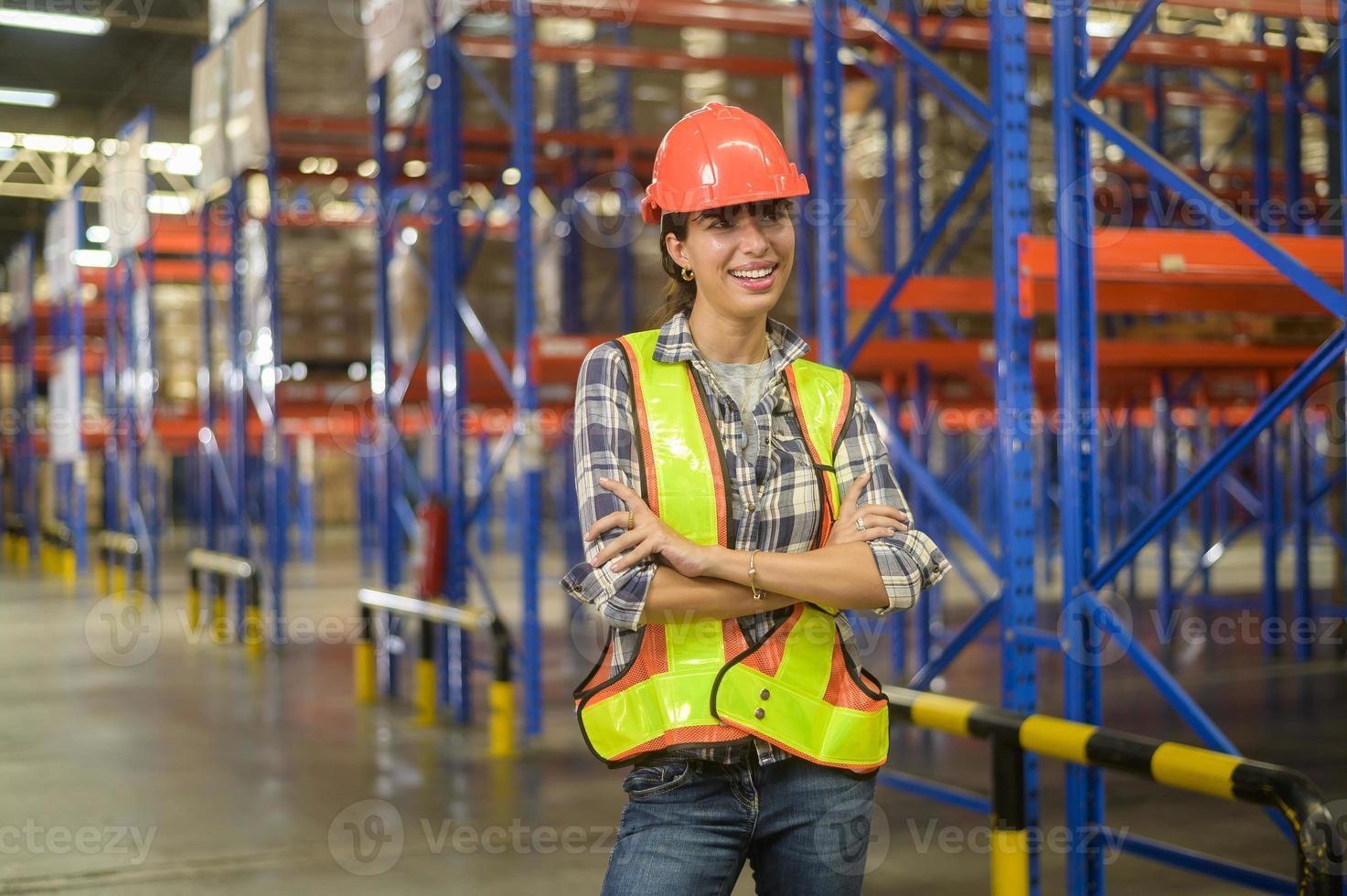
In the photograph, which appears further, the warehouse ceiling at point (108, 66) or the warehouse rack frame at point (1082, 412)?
the warehouse ceiling at point (108, 66)

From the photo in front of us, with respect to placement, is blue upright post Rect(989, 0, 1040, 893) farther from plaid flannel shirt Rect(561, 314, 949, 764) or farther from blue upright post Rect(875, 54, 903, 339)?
blue upright post Rect(875, 54, 903, 339)

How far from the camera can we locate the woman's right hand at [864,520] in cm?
220

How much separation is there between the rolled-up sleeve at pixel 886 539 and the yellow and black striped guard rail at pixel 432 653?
4.96 metres

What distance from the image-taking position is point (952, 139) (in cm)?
1046

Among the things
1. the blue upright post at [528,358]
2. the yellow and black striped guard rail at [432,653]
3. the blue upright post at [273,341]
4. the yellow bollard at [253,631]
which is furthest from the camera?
the yellow bollard at [253,631]

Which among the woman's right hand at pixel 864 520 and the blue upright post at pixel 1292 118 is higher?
the blue upright post at pixel 1292 118

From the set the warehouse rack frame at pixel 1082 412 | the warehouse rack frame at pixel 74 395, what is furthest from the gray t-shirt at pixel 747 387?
the warehouse rack frame at pixel 74 395

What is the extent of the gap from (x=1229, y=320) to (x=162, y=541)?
1008 inches

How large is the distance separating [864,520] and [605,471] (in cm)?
41

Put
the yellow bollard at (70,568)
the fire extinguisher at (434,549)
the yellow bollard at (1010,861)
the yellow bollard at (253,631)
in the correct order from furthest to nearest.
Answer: the yellow bollard at (70,568), the yellow bollard at (253,631), the fire extinguisher at (434,549), the yellow bollard at (1010,861)

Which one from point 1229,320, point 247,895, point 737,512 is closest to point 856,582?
point 737,512

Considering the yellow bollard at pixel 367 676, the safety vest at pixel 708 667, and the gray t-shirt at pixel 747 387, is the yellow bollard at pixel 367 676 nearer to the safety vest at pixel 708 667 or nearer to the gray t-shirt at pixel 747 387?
the safety vest at pixel 708 667

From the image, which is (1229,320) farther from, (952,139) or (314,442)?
(314,442)

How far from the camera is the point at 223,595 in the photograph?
12.9 metres
